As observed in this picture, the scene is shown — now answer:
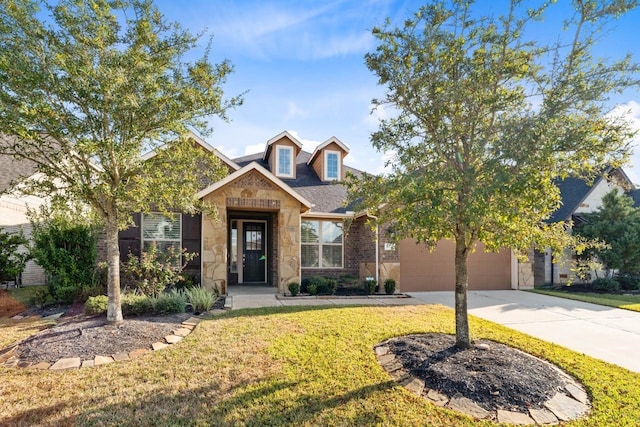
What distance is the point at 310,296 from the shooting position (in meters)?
10.6

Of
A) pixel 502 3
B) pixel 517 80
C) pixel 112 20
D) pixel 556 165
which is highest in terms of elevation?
pixel 112 20

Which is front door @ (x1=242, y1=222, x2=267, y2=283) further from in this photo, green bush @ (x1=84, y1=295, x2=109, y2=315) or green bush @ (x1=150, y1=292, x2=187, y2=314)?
green bush @ (x1=84, y1=295, x2=109, y2=315)

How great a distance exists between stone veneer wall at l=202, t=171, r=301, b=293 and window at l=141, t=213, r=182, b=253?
4.53 feet

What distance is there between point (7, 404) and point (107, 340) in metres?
1.90

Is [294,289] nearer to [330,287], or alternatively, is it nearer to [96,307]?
[330,287]

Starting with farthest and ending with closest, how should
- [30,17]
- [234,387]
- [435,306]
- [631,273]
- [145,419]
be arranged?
[631,273] → [435,306] → [30,17] → [234,387] → [145,419]

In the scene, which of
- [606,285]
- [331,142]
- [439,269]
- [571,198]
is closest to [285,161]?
[331,142]

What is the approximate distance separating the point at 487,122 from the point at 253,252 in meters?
10.6

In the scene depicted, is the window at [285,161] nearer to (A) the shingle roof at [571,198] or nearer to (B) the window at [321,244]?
(B) the window at [321,244]

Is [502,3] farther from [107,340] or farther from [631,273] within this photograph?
[631,273]

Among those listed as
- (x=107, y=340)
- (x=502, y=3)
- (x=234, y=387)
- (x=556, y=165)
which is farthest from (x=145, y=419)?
(x=502, y=3)

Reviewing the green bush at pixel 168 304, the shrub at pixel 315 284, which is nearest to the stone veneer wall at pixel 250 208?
the shrub at pixel 315 284

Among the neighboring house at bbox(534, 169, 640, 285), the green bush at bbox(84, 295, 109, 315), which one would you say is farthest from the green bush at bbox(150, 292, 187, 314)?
the neighboring house at bbox(534, 169, 640, 285)

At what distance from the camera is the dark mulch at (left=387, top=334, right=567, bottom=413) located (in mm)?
4078
